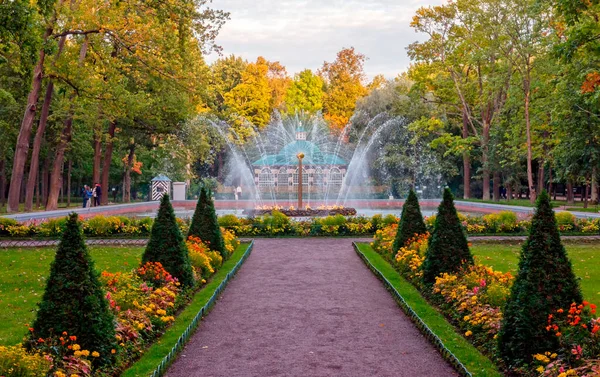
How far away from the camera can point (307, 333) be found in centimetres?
934

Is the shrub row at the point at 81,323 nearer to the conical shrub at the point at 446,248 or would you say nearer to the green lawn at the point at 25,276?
the green lawn at the point at 25,276

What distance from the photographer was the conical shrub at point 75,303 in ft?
22.5

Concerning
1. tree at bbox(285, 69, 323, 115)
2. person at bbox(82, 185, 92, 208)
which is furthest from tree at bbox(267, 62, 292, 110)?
person at bbox(82, 185, 92, 208)

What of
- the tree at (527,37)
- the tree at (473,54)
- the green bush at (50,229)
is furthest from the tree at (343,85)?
the green bush at (50,229)

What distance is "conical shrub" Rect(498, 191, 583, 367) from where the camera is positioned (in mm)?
7121

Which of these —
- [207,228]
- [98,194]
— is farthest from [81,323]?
[98,194]

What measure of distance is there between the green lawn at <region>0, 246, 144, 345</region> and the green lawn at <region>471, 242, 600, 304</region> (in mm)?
9493

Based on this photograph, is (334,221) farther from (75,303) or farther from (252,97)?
(252,97)

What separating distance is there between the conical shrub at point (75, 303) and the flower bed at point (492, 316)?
5.00m

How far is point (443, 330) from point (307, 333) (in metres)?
2.14

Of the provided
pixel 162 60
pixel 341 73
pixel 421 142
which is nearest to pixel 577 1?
pixel 162 60

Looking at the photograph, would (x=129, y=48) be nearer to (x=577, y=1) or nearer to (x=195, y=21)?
(x=195, y=21)

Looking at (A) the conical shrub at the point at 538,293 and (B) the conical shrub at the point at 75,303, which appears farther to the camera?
(A) the conical shrub at the point at 538,293

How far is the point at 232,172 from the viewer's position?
65.9 meters
